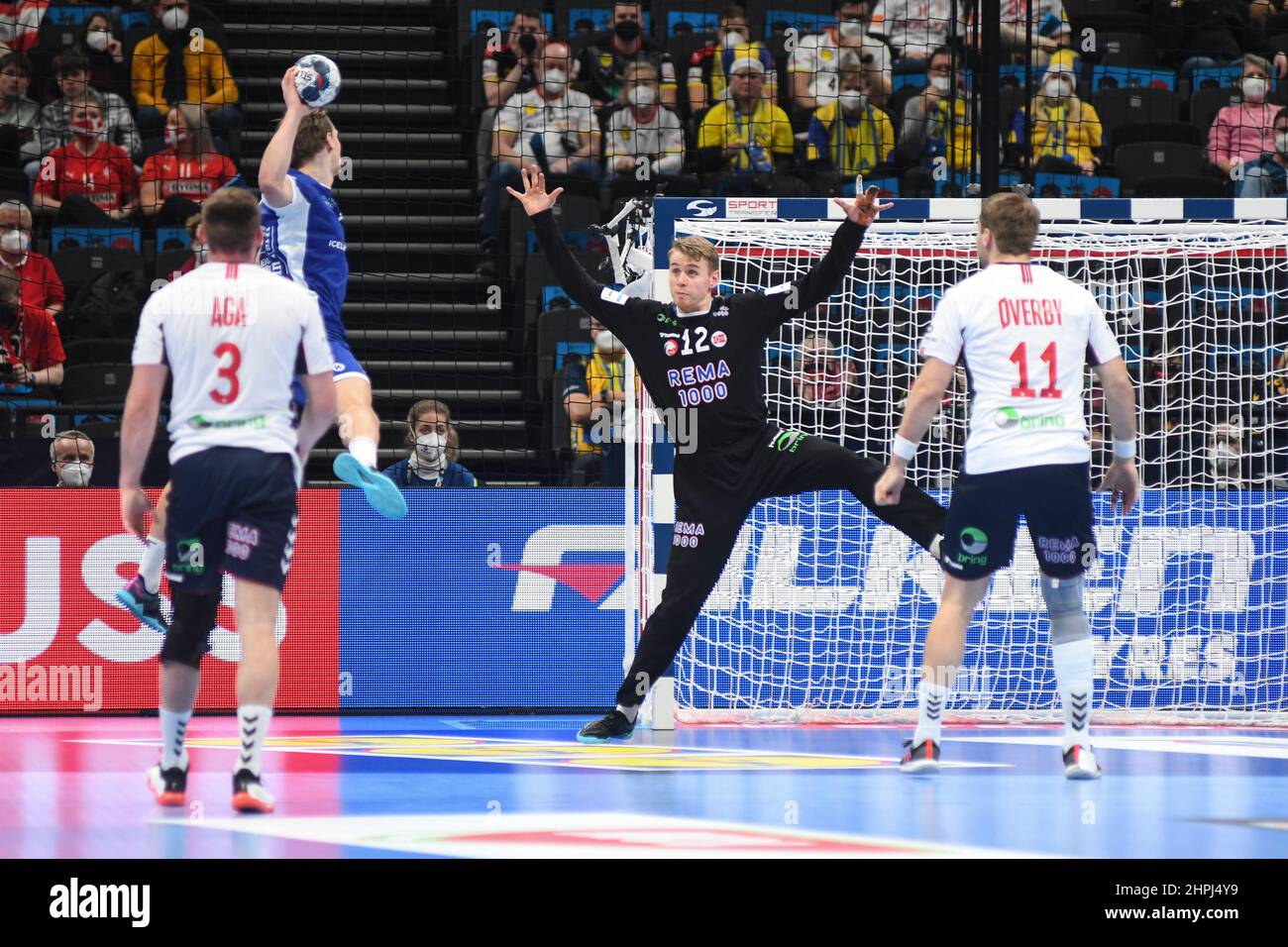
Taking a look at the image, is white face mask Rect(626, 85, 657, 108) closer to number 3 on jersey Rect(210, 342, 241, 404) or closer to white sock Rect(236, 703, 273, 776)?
number 3 on jersey Rect(210, 342, 241, 404)

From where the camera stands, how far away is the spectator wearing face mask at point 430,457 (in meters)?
10.0

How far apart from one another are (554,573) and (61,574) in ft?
9.60

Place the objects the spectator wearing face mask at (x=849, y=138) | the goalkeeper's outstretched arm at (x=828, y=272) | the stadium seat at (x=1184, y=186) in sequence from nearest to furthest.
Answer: the goalkeeper's outstretched arm at (x=828, y=272), the stadium seat at (x=1184, y=186), the spectator wearing face mask at (x=849, y=138)

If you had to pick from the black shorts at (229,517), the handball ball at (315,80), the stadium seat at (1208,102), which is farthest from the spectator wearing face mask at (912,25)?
the black shorts at (229,517)

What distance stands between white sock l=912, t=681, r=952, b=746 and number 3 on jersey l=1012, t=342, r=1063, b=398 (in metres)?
1.25

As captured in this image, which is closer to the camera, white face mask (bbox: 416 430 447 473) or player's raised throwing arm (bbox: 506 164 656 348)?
player's raised throwing arm (bbox: 506 164 656 348)

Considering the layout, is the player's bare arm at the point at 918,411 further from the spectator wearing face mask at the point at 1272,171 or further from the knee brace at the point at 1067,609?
the spectator wearing face mask at the point at 1272,171

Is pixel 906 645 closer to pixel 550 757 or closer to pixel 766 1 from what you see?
pixel 550 757

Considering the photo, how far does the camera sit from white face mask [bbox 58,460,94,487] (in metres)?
10.0

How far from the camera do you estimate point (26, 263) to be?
1146 cm

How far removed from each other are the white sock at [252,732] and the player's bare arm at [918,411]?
2.60 meters

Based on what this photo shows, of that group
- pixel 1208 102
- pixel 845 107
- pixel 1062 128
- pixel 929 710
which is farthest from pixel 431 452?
pixel 1208 102

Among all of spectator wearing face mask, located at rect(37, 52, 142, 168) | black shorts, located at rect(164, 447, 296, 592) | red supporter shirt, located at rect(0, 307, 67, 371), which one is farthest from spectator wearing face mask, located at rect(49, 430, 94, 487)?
black shorts, located at rect(164, 447, 296, 592)

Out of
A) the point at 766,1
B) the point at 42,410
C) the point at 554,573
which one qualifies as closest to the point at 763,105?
the point at 766,1
